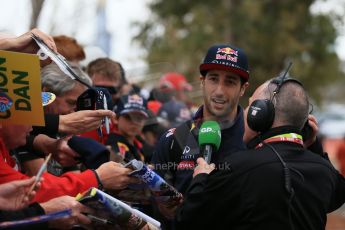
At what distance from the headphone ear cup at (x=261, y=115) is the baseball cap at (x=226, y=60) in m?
0.95

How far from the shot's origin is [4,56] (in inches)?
159

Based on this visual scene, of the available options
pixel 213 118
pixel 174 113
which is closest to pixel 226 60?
pixel 213 118

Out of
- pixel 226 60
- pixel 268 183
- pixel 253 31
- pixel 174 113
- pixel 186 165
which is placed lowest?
pixel 253 31

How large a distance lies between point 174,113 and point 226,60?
3698mm

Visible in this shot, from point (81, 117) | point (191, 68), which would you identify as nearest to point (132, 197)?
point (81, 117)

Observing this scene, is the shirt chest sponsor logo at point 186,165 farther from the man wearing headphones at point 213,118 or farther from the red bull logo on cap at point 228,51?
the red bull logo on cap at point 228,51

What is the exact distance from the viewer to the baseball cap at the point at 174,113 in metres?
9.00

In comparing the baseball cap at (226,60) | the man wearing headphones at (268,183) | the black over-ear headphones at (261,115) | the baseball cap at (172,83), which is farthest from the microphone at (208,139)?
the baseball cap at (172,83)

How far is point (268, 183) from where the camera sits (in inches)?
170

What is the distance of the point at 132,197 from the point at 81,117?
2.24 ft

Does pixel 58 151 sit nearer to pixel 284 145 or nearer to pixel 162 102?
pixel 284 145

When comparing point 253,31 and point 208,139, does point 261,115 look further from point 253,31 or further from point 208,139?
point 253,31

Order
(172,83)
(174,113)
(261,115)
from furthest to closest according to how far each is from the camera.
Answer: (172,83), (174,113), (261,115)

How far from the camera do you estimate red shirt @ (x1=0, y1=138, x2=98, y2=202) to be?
13.5 feet
